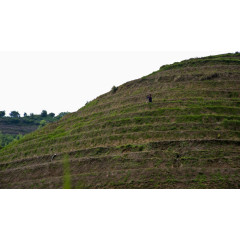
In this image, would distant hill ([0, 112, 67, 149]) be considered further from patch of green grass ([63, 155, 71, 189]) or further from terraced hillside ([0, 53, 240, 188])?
patch of green grass ([63, 155, 71, 189])

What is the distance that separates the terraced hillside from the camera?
74.5ft

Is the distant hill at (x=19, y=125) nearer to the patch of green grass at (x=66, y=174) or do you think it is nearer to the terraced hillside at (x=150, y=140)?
the terraced hillside at (x=150, y=140)

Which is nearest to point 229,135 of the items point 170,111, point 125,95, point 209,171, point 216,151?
point 216,151

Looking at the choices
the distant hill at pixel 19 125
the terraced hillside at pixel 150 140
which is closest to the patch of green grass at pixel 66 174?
the terraced hillside at pixel 150 140

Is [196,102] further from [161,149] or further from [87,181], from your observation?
[87,181]

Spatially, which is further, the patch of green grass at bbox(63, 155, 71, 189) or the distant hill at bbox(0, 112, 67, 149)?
the distant hill at bbox(0, 112, 67, 149)

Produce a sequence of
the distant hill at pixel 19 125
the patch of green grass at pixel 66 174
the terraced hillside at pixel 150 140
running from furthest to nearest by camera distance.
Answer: the distant hill at pixel 19 125
the patch of green grass at pixel 66 174
the terraced hillside at pixel 150 140

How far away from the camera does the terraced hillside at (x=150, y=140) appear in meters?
22.7

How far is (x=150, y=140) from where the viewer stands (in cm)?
2716

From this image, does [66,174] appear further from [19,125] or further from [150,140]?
[19,125]

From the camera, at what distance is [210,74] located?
36188 mm

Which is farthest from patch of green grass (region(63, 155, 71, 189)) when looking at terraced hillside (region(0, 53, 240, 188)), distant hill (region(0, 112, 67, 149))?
distant hill (region(0, 112, 67, 149))

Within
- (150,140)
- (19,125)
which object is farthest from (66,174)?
(19,125)

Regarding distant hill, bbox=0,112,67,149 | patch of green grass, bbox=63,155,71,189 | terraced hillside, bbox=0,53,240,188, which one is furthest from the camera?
distant hill, bbox=0,112,67,149
